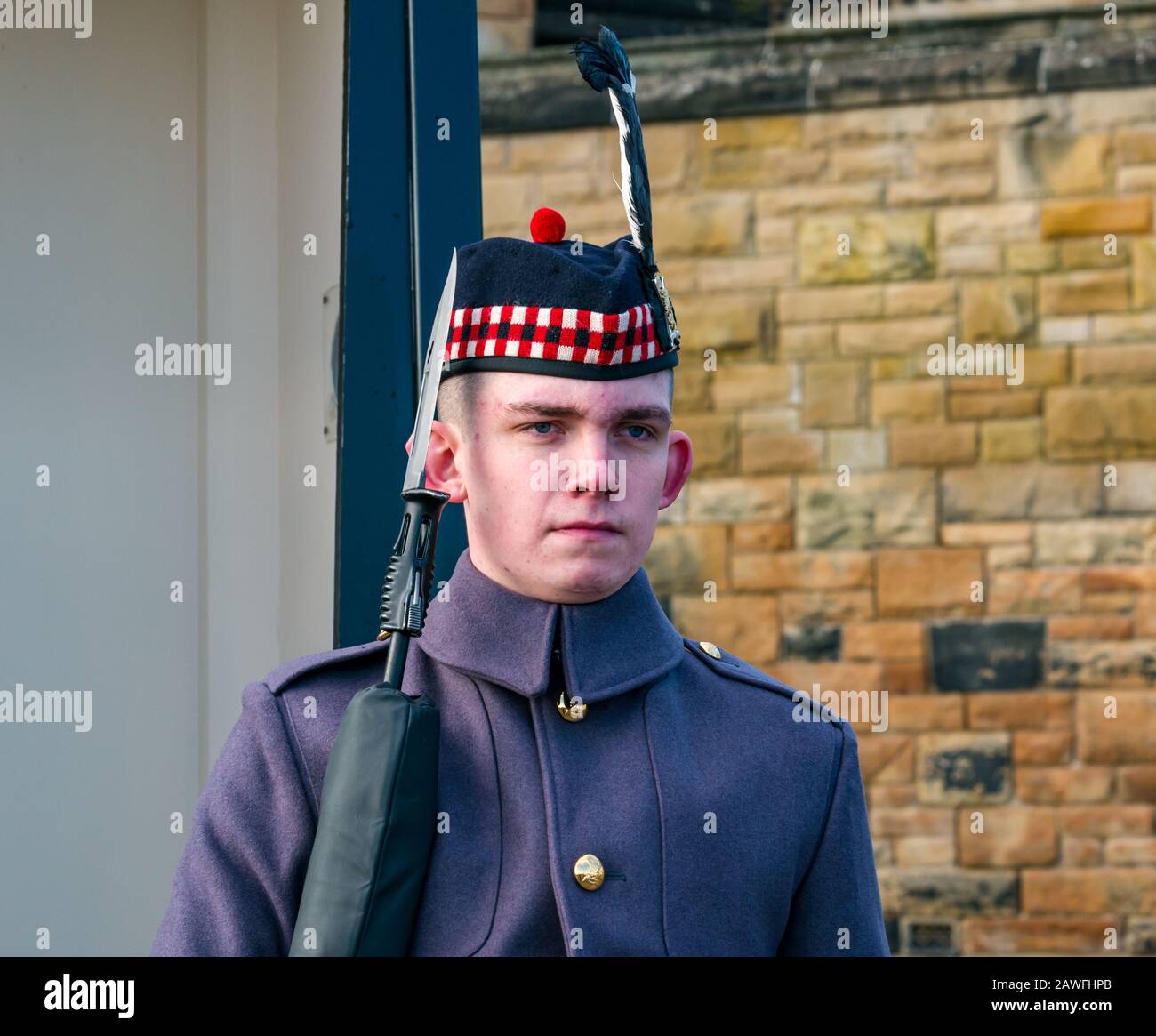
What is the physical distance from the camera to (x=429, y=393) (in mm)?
1649

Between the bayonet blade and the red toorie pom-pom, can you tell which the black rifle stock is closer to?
the bayonet blade

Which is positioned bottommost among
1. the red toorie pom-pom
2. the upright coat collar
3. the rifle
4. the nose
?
the rifle

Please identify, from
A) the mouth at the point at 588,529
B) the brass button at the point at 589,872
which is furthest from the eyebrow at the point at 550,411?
the brass button at the point at 589,872

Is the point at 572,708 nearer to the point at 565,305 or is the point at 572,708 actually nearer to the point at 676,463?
the point at 676,463

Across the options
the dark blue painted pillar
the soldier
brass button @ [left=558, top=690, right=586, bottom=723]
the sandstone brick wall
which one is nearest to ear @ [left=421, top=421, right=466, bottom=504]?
the soldier

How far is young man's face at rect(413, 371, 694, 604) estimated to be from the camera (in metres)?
1.62

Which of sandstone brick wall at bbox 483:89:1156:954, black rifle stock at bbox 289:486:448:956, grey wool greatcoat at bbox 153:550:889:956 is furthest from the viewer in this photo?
sandstone brick wall at bbox 483:89:1156:954

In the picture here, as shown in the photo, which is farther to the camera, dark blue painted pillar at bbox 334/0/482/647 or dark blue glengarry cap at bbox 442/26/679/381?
dark blue painted pillar at bbox 334/0/482/647

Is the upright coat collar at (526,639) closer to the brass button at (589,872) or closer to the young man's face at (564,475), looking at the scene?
the young man's face at (564,475)

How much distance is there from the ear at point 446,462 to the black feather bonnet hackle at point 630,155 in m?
0.24

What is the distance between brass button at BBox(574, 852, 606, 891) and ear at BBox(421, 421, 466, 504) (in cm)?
36

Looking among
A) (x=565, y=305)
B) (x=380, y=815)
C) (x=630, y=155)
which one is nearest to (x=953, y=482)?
(x=630, y=155)

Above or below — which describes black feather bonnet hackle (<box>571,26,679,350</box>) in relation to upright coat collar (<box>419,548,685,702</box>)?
above
